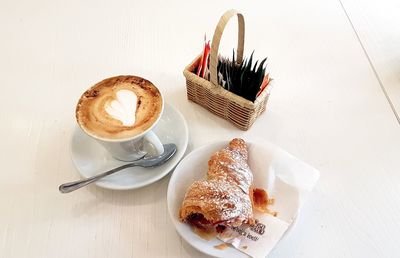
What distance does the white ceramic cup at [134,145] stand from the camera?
0.60 metres

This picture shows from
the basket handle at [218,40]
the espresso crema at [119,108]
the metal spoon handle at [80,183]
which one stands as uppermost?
the basket handle at [218,40]

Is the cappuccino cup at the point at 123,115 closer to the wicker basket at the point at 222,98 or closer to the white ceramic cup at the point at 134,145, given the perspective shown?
the white ceramic cup at the point at 134,145

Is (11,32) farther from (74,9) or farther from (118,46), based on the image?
(118,46)

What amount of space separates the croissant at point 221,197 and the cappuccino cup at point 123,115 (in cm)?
12

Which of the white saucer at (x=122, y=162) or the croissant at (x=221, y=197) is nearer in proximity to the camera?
the croissant at (x=221, y=197)

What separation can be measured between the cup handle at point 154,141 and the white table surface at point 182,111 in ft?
0.22

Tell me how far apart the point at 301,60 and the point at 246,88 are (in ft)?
0.93

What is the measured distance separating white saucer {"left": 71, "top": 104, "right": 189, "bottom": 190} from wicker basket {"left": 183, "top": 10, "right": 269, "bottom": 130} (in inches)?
2.8

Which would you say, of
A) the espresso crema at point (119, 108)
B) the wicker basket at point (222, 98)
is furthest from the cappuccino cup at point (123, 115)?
the wicker basket at point (222, 98)

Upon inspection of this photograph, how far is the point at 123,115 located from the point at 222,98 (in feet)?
0.70

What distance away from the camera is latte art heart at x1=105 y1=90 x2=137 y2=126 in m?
0.63

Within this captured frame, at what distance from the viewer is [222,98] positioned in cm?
72

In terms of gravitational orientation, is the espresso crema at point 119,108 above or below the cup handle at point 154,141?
above

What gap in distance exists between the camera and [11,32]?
974 mm
